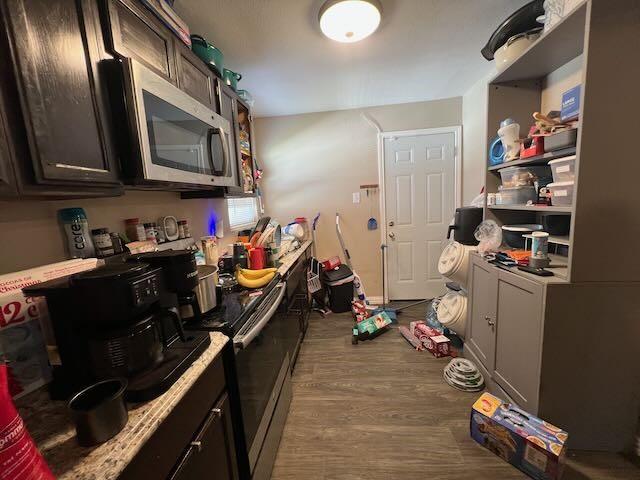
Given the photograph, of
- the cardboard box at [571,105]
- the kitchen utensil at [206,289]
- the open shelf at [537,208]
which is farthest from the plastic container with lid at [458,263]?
the kitchen utensil at [206,289]

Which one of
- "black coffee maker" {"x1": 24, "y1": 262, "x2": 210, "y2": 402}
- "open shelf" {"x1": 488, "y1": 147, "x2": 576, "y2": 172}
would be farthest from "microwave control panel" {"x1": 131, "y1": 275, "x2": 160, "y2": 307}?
"open shelf" {"x1": 488, "y1": 147, "x2": 576, "y2": 172}

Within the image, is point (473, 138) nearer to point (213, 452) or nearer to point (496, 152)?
point (496, 152)

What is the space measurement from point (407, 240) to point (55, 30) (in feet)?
10.4

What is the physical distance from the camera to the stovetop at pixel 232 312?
101cm

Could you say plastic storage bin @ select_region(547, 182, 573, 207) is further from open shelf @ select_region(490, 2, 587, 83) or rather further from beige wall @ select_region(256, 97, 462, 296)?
beige wall @ select_region(256, 97, 462, 296)

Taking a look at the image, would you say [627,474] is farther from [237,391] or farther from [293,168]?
[293,168]

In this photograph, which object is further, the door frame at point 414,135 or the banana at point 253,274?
the door frame at point 414,135

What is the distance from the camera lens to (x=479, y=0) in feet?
4.75

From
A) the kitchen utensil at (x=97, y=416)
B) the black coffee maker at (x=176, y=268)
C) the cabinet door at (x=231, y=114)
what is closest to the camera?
the kitchen utensil at (x=97, y=416)

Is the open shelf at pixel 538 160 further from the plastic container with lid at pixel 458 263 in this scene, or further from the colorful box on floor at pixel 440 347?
the colorful box on floor at pixel 440 347

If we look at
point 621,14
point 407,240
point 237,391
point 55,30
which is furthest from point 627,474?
point 55,30

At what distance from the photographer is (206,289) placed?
3.52 feet

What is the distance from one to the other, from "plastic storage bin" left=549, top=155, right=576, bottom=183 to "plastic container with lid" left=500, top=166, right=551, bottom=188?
303 millimetres

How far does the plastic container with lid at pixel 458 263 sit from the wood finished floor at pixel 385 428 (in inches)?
27.2
